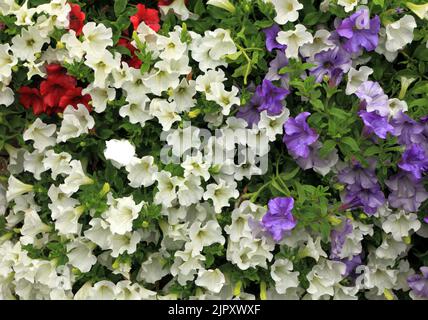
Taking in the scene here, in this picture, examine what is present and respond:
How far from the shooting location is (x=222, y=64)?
2.77 meters

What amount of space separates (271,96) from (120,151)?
24.6 inches

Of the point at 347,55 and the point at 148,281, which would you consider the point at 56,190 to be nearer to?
the point at 148,281

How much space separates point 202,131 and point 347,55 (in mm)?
656

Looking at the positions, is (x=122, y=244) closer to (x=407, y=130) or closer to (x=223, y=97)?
(x=223, y=97)

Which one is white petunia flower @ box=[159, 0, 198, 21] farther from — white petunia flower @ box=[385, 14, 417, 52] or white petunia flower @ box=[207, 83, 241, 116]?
white petunia flower @ box=[385, 14, 417, 52]

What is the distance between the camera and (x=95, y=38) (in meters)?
2.79

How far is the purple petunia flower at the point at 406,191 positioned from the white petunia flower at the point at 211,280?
2.51 ft

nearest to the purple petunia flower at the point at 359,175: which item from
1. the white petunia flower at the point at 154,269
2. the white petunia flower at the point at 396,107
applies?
the white petunia flower at the point at 396,107

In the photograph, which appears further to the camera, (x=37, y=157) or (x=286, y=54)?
(x=37, y=157)

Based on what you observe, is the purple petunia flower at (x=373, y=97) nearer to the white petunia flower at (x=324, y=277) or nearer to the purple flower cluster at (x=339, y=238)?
the purple flower cluster at (x=339, y=238)

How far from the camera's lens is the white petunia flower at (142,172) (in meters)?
2.72

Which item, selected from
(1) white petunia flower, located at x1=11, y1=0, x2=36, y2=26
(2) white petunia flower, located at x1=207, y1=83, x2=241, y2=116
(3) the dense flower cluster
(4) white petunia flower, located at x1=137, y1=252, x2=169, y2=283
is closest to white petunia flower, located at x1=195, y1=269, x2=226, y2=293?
(3) the dense flower cluster
